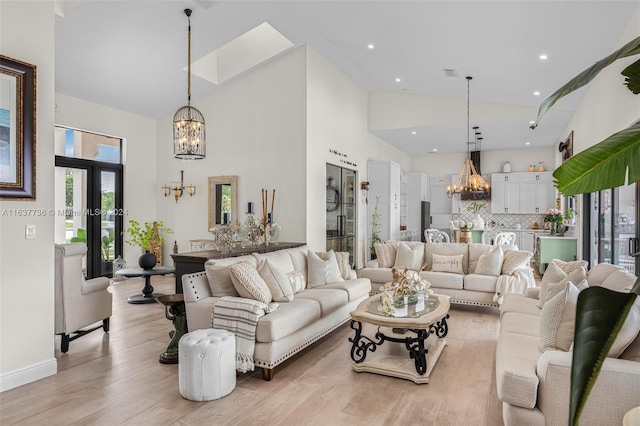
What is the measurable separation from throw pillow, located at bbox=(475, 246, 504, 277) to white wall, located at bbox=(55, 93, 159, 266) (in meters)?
6.14

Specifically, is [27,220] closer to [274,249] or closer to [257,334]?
[257,334]

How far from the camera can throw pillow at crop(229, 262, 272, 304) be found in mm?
3570

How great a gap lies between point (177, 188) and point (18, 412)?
5758mm

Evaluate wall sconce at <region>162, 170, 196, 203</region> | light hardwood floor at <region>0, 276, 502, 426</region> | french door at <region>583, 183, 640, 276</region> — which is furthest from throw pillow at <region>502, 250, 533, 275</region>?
wall sconce at <region>162, 170, 196, 203</region>

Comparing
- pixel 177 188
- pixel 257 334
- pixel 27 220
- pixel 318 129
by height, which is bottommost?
pixel 257 334

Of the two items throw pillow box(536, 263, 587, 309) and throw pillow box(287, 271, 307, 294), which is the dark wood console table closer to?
throw pillow box(287, 271, 307, 294)

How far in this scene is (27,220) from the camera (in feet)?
10.7

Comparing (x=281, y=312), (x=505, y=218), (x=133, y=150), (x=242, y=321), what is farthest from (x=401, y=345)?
(x=505, y=218)

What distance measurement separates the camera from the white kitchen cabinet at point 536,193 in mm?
10609

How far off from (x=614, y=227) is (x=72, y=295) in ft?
19.5

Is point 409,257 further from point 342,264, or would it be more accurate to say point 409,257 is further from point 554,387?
point 554,387

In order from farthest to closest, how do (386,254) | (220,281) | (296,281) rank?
1. (386,254)
2. (296,281)
3. (220,281)

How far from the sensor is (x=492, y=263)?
5473mm

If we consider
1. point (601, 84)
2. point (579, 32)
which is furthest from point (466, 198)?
point (579, 32)
